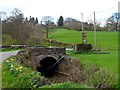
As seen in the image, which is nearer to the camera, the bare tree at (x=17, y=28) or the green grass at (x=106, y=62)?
the green grass at (x=106, y=62)

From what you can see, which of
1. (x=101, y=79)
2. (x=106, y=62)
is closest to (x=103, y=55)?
(x=106, y=62)

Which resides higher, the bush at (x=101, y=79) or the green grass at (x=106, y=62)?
the bush at (x=101, y=79)

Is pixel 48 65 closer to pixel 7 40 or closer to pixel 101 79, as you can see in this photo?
pixel 7 40

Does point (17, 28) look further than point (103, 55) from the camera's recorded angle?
Yes

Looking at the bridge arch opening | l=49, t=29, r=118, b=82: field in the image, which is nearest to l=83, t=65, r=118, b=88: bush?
l=49, t=29, r=118, b=82: field

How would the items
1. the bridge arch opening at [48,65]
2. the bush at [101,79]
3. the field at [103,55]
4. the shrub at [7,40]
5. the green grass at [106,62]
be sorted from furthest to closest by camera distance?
the shrub at [7,40], the bridge arch opening at [48,65], the field at [103,55], the green grass at [106,62], the bush at [101,79]

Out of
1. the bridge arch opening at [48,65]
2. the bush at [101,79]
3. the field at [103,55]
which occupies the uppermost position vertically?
the bush at [101,79]

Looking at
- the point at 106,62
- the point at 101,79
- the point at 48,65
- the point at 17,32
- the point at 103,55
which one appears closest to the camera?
the point at 101,79

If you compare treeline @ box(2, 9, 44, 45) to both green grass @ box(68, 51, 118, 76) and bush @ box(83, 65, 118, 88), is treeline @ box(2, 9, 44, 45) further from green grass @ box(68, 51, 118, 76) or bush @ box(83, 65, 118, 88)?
bush @ box(83, 65, 118, 88)

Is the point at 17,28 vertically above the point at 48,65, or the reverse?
the point at 17,28

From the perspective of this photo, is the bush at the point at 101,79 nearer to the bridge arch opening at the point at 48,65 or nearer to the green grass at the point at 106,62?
the green grass at the point at 106,62

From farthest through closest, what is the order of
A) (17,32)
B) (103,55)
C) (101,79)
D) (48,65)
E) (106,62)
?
1. (17,32)
2. (48,65)
3. (103,55)
4. (106,62)
5. (101,79)

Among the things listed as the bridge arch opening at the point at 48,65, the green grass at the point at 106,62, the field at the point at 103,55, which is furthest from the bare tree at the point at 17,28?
the green grass at the point at 106,62

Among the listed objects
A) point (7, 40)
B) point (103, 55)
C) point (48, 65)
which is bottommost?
point (48, 65)
